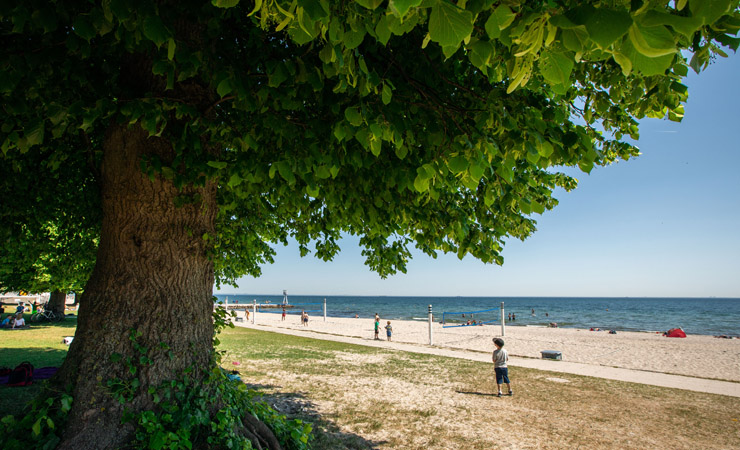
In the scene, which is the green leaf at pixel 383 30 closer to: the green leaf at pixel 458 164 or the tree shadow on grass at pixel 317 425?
the green leaf at pixel 458 164

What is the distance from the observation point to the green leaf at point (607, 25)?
132 centimetres

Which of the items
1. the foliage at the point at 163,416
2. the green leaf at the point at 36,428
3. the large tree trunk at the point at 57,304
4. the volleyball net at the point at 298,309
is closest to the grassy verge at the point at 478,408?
the foliage at the point at 163,416

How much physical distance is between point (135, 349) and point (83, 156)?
3496mm

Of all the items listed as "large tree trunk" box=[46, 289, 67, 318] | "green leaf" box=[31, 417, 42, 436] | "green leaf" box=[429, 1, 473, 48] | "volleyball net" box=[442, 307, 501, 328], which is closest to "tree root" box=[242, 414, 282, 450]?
"green leaf" box=[31, 417, 42, 436]

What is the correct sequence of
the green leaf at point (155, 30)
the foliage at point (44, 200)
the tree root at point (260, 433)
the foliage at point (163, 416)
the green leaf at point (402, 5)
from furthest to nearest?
the foliage at point (44, 200) → the tree root at point (260, 433) → the foliage at point (163, 416) → the green leaf at point (155, 30) → the green leaf at point (402, 5)

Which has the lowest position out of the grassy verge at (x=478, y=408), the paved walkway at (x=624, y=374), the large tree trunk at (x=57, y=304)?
the paved walkway at (x=624, y=374)

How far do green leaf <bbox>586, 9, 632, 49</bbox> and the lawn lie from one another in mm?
6295

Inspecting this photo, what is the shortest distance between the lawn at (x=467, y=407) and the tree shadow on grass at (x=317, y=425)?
0.06ft

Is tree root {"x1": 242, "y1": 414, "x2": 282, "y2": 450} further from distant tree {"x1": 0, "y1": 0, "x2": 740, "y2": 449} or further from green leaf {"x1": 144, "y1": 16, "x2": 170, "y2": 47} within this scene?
green leaf {"x1": 144, "y1": 16, "x2": 170, "y2": 47}

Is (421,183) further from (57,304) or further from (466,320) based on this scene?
(466,320)

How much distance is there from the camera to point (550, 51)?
1757 mm

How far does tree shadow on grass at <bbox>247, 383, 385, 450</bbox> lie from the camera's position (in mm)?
5988

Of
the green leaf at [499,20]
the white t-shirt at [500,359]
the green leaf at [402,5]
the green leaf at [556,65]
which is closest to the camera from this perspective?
Result: the green leaf at [402,5]

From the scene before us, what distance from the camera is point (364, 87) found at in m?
2.69
